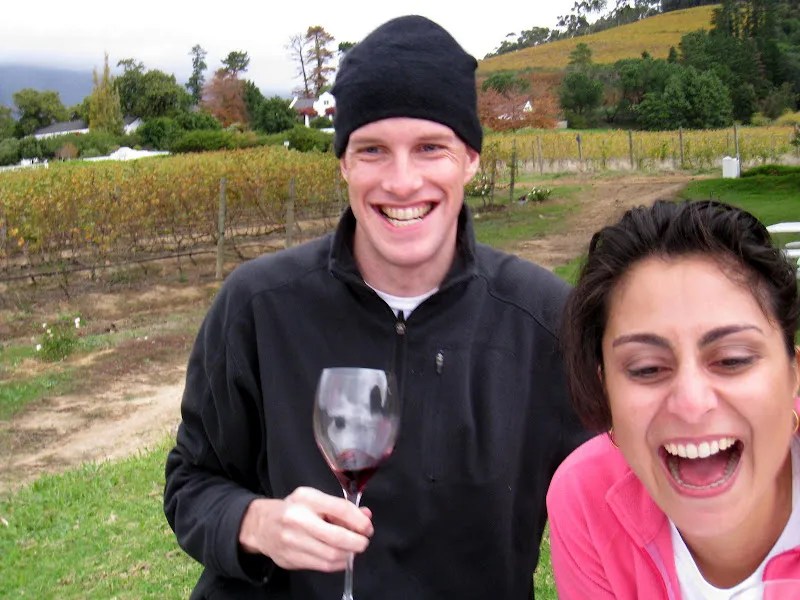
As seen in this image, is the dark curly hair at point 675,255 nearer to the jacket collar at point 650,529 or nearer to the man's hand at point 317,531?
the jacket collar at point 650,529

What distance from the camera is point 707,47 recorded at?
60562mm

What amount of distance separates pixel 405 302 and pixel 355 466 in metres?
0.61

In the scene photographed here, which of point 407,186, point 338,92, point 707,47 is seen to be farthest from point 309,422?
point 707,47

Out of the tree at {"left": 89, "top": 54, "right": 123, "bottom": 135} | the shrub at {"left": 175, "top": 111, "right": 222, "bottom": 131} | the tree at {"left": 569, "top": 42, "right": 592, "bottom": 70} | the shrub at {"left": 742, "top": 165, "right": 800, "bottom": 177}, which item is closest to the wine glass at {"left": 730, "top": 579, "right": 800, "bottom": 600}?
the shrub at {"left": 742, "top": 165, "right": 800, "bottom": 177}

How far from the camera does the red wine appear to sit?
6.32 feet

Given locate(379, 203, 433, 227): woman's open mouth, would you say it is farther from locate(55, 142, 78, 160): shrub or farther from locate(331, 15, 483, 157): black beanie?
locate(55, 142, 78, 160): shrub

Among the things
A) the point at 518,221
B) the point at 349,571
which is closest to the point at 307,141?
the point at 518,221

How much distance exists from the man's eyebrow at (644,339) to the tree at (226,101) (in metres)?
62.0

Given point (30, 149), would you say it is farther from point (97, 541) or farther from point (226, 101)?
point (97, 541)

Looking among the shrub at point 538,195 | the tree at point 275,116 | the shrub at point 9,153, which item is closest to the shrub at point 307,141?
the shrub at point 538,195

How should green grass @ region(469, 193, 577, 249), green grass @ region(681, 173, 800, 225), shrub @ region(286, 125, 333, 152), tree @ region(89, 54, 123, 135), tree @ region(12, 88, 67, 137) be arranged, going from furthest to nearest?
tree @ region(12, 88, 67, 137) → tree @ region(89, 54, 123, 135) → shrub @ region(286, 125, 333, 152) → green grass @ region(469, 193, 577, 249) → green grass @ region(681, 173, 800, 225)

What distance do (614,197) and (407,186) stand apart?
23734mm

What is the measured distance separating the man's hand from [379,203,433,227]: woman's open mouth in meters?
0.77

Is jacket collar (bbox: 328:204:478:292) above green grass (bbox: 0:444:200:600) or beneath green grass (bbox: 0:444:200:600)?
above
